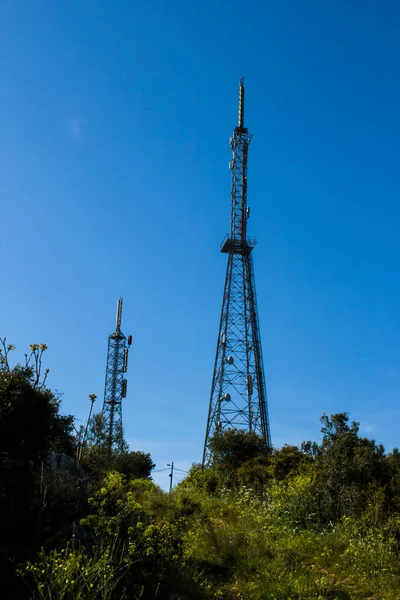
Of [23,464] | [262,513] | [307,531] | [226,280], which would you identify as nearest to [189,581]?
[23,464]

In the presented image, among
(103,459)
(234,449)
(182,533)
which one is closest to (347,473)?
(182,533)

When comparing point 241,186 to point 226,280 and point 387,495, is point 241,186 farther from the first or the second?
point 387,495

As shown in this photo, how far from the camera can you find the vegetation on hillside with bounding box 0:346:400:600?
7.66 m

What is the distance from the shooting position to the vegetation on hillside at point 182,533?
7.66 meters

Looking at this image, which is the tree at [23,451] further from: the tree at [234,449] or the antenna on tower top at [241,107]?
the antenna on tower top at [241,107]

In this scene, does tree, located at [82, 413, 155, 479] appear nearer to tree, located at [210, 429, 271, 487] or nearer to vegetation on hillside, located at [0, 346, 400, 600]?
tree, located at [210, 429, 271, 487]

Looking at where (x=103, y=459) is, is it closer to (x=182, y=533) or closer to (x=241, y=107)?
(x=182, y=533)

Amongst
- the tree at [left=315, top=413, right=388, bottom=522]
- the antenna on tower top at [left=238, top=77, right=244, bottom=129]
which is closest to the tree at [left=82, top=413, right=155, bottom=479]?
the tree at [left=315, top=413, right=388, bottom=522]

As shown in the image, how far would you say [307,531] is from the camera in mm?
12555

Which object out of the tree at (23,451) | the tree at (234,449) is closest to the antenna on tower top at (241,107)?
the tree at (234,449)

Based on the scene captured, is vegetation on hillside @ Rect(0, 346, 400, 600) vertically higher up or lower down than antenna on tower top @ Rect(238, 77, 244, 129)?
lower down

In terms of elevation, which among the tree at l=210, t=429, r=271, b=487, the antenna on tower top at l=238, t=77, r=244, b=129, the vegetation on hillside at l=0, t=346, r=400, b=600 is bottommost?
the vegetation on hillside at l=0, t=346, r=400, b=600

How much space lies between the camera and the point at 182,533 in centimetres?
1021

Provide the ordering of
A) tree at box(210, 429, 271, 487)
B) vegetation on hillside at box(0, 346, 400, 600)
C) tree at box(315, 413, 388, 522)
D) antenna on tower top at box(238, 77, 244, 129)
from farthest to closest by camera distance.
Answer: antenna on tower top at box(238, 77, 244, 129) < tree at box(210, 429, 271, 487) < tree at box(315, 413, 388, 522) < vegetation on hillside at box(0, 346, 400, 600)
